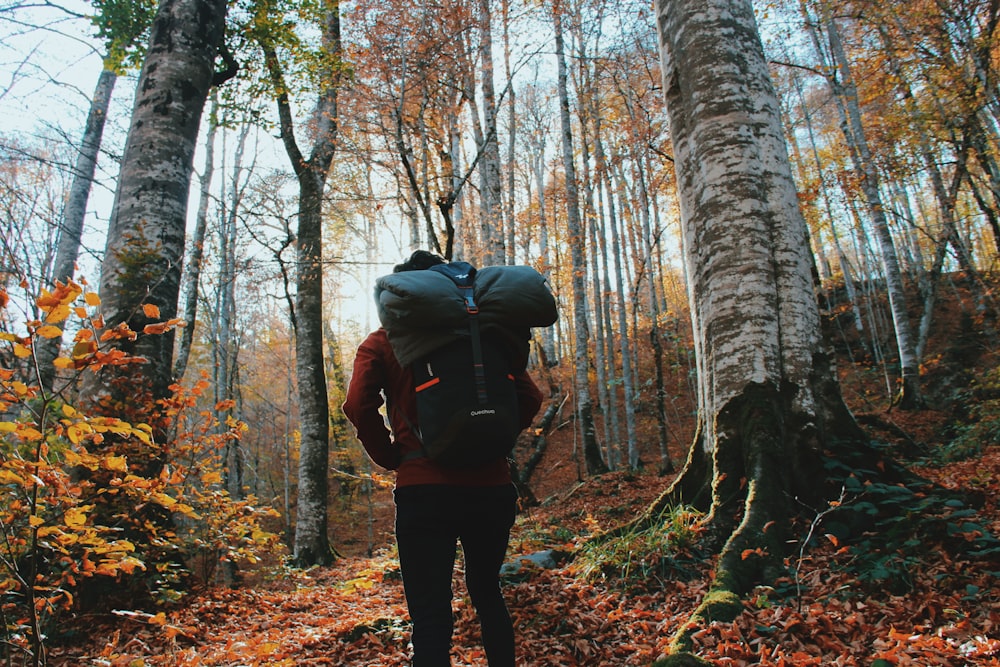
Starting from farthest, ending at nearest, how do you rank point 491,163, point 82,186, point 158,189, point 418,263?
point 491,163 → point 82,186 → point 158,189 → point 418,263

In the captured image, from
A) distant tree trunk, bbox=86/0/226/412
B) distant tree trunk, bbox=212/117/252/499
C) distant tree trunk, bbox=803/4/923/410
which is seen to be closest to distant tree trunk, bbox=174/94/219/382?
distant tree trunk, bbox=212/117/252/499

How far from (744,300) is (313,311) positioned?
22.3ft

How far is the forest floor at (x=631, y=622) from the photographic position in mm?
2350

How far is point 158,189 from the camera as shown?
450 centimetres

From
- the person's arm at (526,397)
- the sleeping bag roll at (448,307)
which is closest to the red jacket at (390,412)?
the sleeping bag roll at (448,307)

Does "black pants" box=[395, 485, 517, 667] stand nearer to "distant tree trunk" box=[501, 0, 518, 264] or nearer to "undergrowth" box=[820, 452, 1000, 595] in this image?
"undergrowth" box=[820, 452, 1000, 595]

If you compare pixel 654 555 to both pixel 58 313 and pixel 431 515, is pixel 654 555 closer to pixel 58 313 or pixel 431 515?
pixel 431 515

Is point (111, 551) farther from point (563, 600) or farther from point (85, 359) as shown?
point (563, 600)

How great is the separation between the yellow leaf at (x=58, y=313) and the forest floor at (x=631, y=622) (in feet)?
4.40

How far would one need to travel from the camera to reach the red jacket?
204 centimetres

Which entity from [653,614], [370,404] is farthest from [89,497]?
[653,614]

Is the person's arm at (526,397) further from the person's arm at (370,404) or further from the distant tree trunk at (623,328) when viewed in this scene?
the distant tree trunk at (623,328)

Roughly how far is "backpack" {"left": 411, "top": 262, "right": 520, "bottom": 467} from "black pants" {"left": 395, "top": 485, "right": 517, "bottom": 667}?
0.15 meters

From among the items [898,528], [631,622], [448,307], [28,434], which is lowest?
[631,622]
